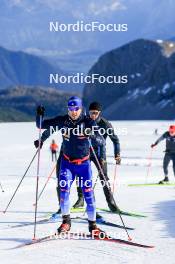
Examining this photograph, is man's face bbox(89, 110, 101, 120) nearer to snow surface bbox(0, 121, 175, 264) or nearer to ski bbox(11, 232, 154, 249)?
snow surface bbox(0, 121, 175, 264)

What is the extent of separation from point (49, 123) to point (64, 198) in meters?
1.19

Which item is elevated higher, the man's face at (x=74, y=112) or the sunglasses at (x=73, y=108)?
the sunglasses at (x=73, y=108)

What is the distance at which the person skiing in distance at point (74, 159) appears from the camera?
8.21m

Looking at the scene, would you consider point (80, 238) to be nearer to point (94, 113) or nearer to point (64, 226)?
point (64, 226)

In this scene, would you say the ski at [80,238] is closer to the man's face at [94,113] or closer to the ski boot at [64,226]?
the ski boot at [64,226]

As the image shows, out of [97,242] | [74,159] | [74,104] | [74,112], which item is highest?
[74,104]

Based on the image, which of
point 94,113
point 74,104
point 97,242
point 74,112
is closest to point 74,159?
point 74,112

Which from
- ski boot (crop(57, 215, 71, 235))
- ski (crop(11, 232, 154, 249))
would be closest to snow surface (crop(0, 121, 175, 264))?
ski (crop(11, 232, 154, 249))

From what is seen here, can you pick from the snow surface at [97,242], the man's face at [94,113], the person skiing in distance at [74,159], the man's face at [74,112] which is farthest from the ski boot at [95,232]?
the man's face at [94,113]

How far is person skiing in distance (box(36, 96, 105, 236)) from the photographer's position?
821 centimetres

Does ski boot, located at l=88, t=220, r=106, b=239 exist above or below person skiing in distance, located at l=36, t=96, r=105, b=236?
below

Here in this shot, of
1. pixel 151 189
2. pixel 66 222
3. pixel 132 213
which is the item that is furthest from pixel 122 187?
pixel 66 222

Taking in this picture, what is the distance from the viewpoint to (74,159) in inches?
327

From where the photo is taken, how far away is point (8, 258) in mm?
6887
